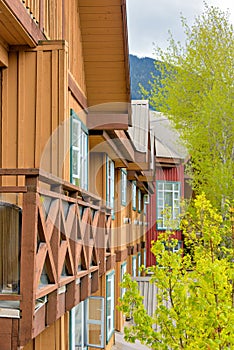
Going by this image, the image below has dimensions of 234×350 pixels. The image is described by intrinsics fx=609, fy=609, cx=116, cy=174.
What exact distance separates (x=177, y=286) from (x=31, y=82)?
3190mm

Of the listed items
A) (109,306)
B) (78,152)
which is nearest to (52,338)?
(78,152)

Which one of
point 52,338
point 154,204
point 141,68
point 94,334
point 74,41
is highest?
point 141,68

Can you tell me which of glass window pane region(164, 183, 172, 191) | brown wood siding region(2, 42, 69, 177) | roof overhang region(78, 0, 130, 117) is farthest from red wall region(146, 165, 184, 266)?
brown wood siding region(2, 42, 69, 177)

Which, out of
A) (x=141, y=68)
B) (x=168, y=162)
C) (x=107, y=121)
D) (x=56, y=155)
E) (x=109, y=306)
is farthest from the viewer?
(x=141, y=68)

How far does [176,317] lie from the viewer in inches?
301

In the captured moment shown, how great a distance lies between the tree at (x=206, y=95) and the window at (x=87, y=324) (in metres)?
9.49

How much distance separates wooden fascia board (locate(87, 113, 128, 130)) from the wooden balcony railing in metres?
3.91

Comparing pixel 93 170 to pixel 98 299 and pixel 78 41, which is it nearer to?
pixel 98 299

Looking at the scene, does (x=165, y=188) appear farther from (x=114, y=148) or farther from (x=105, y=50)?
(x=105, y=50)

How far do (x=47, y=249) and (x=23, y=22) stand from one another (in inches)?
113

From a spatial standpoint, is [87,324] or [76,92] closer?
[76,92]

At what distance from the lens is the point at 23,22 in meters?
6.72

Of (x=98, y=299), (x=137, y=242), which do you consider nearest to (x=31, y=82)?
(x=98, y=299)

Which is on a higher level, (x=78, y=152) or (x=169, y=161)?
(x=169, y=161)
